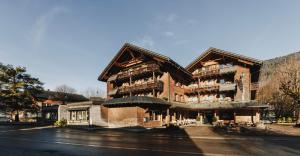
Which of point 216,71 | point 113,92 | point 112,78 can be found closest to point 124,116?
point 113,92

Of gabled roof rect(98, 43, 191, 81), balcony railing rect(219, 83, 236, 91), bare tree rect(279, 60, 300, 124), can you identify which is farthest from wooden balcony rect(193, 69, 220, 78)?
bare tree rect(279, 60, 300, 124)

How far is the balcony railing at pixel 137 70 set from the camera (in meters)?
39.5

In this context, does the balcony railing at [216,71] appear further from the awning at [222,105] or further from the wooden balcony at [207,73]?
the awning at [222,105]

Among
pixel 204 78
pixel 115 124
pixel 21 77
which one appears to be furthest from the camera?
pixel 21 77

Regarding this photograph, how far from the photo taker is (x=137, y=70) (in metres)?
43.0

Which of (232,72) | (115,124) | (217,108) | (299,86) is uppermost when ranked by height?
(232,72)

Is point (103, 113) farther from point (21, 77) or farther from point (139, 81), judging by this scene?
point (21, 77)

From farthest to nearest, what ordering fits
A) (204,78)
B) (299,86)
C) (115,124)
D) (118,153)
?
(204,78), (115,124), (299,86), (118,153)

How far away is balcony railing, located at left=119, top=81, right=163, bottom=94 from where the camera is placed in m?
38.7

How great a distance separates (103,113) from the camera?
130 feet

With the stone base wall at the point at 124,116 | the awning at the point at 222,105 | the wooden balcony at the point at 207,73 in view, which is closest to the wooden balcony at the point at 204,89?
the wooden balcony at the point at 207,73

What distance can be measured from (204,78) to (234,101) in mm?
7417

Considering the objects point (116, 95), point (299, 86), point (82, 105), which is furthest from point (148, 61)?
point (299, 86)

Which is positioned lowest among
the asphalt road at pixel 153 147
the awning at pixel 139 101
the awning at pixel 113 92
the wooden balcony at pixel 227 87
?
the asphalt road at pixel 153 147
